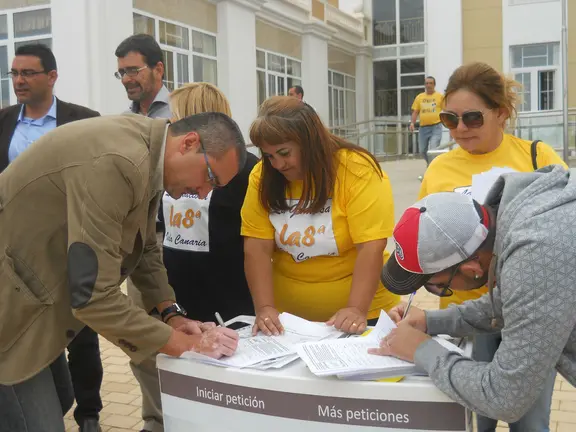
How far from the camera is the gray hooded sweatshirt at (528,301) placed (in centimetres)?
136

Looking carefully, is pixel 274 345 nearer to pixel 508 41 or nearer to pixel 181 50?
pixel 181 50

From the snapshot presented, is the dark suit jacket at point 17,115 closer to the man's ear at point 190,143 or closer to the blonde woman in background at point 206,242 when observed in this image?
the blonde woman in background at point 206,242

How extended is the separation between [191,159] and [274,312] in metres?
0.67

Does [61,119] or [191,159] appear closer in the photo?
[191,159]

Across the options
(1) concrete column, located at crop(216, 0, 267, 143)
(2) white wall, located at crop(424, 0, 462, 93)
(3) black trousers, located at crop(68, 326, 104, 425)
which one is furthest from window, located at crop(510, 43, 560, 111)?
(3) black trousers, located at crop(68, 326, 104, 425)

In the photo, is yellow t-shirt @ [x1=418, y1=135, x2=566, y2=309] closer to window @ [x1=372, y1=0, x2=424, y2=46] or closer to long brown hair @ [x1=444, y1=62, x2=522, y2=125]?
long brown hair @ [x1=444, y1=62, x2=522, y2=125]

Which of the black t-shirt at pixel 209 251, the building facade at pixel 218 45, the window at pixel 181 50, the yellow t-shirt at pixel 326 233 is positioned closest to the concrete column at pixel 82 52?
the building facade at pixel 218 45

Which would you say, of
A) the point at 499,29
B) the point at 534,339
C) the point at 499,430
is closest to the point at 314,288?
the point at 534,339

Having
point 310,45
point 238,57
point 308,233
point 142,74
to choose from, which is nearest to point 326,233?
point 308,233

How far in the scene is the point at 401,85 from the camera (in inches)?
943

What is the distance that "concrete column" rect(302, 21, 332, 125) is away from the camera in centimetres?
2012

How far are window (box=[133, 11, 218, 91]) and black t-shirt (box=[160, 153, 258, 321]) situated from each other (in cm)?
1034

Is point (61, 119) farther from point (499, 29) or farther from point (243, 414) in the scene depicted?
point (499, 29)

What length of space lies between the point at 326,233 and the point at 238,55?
14.0 m
